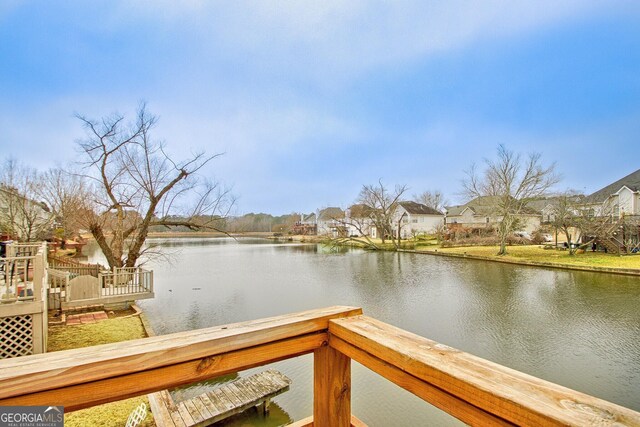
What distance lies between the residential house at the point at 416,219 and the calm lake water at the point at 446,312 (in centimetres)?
2489

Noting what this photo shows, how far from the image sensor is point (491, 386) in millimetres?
678

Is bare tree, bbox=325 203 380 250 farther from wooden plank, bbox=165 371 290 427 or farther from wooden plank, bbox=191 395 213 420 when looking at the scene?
wooden plank, bbox=191 395 213 420

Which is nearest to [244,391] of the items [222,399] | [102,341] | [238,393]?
[238,393]

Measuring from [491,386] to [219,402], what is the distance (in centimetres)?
490

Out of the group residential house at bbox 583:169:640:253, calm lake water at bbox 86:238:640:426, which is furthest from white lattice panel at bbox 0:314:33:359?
residential house at bbox 583:169:640:253

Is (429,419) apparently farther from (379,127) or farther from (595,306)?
(379,127)

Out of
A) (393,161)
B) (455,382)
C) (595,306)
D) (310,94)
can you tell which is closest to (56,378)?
(455,382)

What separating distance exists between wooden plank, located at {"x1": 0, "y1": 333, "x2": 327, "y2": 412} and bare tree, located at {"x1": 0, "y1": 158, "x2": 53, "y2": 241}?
19.4 m

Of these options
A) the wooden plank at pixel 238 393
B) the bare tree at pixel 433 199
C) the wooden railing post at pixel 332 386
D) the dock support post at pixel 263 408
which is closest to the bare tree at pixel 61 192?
the wooden plank at pixel 238 393

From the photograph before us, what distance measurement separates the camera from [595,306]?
973cm

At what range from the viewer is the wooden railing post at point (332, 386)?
3.88 feet

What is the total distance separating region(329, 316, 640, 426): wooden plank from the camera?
57 cm

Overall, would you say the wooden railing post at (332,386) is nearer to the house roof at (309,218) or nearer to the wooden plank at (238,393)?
the wooden plank at (238,393)

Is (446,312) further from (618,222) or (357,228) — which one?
(357,228)
